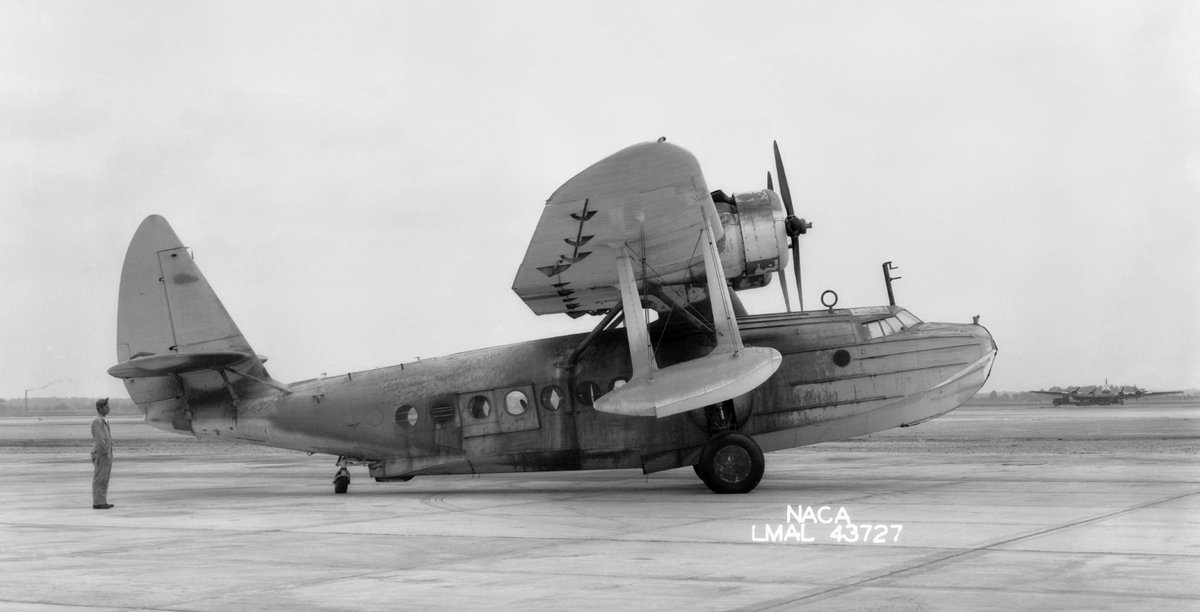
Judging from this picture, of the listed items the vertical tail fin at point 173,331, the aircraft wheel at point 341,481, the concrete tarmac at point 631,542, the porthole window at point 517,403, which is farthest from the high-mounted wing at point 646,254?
the vertical tail fin at point 173,331

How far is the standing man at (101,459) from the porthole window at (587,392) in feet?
24.1

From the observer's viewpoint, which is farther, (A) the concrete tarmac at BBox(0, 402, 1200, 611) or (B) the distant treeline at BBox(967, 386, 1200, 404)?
(B) the distant treeline at BBox(967, 386, 1200, 404)

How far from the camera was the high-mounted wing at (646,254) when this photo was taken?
14.4 meters

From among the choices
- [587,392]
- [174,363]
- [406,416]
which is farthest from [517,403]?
[174,363]

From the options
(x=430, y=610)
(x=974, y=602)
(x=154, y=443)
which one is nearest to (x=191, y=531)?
(x=430, y=610)

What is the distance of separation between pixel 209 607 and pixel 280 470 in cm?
1987

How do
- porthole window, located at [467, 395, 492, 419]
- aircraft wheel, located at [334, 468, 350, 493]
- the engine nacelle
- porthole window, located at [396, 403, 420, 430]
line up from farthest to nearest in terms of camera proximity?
aircraft wheel, located at [334, 468, 350, 493] < porthole window, located at [396, 403, 420, 430] < porthole window, located at [467, 395, 492, 419] < the engine nacelle

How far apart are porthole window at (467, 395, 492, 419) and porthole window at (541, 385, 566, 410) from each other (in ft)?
3.13

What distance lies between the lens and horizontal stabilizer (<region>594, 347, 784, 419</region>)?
1568cm

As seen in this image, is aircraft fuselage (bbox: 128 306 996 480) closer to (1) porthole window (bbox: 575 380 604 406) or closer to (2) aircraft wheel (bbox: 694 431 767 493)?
(1) porthole window (bbox: 575 380 604 406)

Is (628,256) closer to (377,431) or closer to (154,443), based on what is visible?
(377,431)

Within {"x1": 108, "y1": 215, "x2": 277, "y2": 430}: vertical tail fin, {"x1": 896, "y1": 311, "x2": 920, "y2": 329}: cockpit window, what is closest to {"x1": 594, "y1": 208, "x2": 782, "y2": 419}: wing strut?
{"x1": 896, "y1": 311, "x2": 920, "y2": 329}: cockpit window

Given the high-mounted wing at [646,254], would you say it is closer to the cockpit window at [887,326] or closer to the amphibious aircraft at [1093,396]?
the cockpit window at [887,326]

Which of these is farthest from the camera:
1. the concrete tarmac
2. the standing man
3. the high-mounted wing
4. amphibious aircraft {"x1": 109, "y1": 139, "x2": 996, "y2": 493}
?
the standing man
